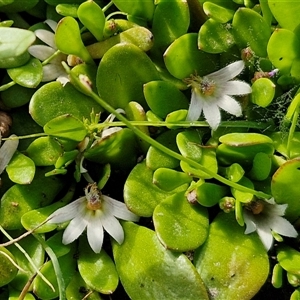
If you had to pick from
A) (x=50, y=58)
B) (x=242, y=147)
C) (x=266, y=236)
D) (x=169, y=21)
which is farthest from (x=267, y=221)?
(x=50, y=58)

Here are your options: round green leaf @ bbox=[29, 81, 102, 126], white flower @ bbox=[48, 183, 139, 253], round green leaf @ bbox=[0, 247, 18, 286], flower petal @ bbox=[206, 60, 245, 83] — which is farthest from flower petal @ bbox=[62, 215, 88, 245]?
flower petal @ bbox=[206, 60, 245, 83]

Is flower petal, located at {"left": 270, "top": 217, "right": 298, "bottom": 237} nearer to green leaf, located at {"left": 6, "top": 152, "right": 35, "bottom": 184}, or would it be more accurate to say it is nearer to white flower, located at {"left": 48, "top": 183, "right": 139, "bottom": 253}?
white flower, located at {"left": 48, "top": 183, "right": 139, "bottom": 253}

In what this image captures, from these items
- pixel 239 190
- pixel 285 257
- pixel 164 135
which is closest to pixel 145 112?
pixel 164 135

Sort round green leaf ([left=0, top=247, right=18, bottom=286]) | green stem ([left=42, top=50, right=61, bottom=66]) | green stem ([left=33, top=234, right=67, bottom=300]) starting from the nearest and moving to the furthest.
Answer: green stem ([left=33, top=234, right=67, bottom=300])
round green leaf ([left=0, top=247, right=18, bottom=286])
green stem ([left=42, top=50, right=61, bottom=66])

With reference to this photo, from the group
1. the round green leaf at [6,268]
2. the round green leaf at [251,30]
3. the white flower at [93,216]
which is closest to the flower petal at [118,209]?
the white flower at [93,216]

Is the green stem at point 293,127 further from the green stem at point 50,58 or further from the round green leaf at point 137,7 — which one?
the green stem at point 50,58

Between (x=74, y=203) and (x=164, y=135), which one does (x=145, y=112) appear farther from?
(x=74, y=203)

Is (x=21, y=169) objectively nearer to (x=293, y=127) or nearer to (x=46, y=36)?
(x=46, y=36)
